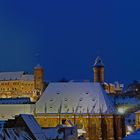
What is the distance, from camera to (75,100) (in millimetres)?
80875

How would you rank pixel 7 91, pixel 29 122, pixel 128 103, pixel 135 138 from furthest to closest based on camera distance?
pixel 7 91
pixel 128 103
pixel 29 122
pixel 135 138

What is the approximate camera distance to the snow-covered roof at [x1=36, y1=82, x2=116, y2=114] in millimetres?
80000

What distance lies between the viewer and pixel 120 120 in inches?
3201

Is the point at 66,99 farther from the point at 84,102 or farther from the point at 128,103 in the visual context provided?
the point at 128,103

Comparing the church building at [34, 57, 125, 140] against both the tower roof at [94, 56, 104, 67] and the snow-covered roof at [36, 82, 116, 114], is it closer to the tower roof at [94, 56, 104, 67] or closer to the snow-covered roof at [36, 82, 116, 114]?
the snow-covered roof at [36, 82, 116, 114]

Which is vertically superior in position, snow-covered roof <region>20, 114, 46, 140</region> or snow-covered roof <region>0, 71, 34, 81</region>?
snow-covered roof <region>0, 71, 34, 81</region>

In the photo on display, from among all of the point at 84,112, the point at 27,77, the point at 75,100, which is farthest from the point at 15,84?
the point at 84,112

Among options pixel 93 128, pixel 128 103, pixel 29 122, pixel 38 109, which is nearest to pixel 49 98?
pixel 38 109

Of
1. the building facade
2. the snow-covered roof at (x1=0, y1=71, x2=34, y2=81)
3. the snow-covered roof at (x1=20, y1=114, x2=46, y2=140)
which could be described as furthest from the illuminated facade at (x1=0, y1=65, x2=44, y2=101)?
the snow-covered roof at (x1=20, y1=114, x2=46, y2=140)

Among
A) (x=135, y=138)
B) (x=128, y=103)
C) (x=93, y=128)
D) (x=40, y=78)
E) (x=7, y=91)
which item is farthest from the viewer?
(x=7, y=91)

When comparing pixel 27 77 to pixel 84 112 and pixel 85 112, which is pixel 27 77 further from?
pixel 85 112

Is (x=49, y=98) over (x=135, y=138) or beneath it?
over

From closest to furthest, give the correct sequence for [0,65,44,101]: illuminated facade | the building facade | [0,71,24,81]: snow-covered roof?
the building facade < [0,65,44,101]: illuminated facade < [0,71,24,81]: snow-covered roof

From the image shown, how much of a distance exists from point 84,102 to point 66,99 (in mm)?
2488
